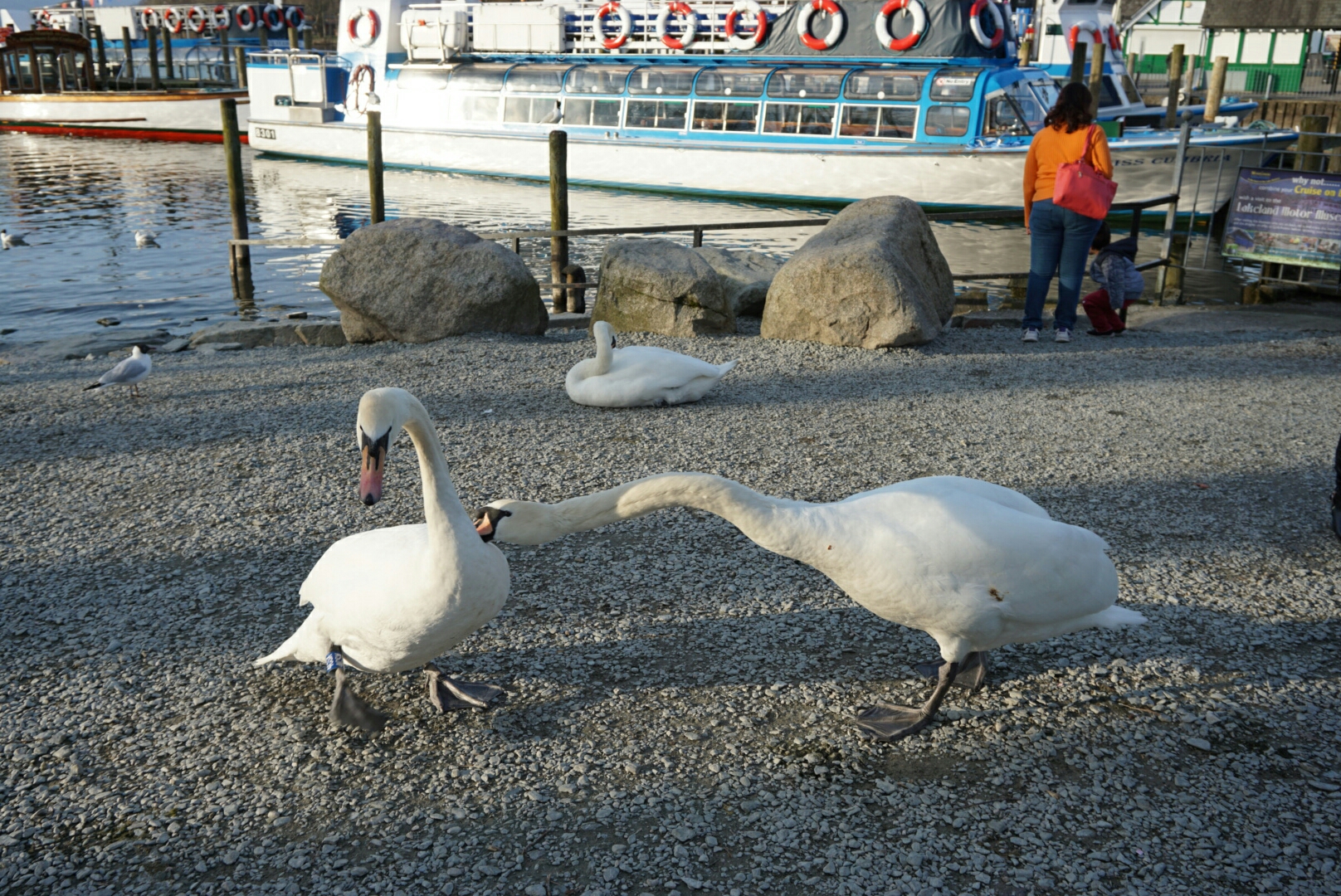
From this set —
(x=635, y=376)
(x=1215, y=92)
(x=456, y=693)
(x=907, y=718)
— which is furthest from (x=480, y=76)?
(x=907, y=718)

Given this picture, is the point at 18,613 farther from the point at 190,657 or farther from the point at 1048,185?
the point at 1048,185

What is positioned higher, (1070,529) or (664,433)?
(1070,529)

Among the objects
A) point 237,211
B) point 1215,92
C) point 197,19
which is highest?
point 197,19

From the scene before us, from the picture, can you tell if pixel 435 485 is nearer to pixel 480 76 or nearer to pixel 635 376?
pixel 635 376

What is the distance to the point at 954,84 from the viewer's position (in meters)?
20.1

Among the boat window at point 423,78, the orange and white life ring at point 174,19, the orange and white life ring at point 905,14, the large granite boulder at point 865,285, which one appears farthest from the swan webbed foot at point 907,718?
the orange and white life ring at point 174,19

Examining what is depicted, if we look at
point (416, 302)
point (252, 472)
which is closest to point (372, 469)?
point (252, 472)

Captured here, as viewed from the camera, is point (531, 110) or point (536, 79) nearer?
point (536, 79)

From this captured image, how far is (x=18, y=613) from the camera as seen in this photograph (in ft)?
13.8

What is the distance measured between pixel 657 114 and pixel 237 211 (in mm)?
12161

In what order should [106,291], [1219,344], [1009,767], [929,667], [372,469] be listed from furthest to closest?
[106,291]
[1219,344]
[929,667]
[1009,767]
[372,469]

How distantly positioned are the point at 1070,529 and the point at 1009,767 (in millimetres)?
812

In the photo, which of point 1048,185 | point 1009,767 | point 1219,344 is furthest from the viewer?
point 1219,344

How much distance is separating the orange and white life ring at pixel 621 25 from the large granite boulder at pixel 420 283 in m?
17.8
